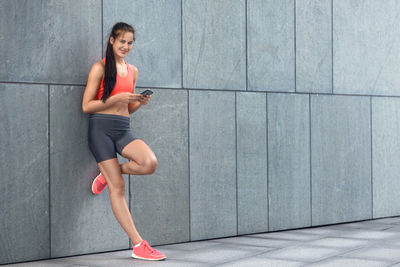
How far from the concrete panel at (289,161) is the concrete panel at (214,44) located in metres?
0.77

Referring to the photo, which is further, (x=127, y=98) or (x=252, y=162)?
(x=252, y=162)

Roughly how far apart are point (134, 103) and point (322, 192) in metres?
3.57

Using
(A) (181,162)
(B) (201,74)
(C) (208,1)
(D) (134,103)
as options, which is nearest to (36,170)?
(D) (134,103)

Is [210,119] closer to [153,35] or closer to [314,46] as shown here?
[153,35]

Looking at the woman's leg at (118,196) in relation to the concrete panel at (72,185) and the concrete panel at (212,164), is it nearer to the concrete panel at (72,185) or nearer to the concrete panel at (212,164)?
the concrete panel at (72,185)

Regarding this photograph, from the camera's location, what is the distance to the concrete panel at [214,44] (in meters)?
8.09

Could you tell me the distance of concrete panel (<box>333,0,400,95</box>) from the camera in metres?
9.80

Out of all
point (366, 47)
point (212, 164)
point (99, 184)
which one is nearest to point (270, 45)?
point (212, 164)

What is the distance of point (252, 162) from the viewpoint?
8.70 meters

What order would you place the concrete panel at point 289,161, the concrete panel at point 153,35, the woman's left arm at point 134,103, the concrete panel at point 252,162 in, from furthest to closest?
the concrete panel at point 289,161 → the concrete panel at point 252,162 → the concrete panel at point 153,35 → the woman's left arm at point 134,103

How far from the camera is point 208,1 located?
326 inches

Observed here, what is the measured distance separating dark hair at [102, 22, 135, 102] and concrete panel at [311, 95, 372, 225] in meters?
3.56

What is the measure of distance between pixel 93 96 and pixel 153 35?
1332 millimetres

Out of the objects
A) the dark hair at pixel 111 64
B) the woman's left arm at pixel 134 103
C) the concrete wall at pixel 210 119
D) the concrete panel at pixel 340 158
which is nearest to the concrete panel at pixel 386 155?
the concrete wall at pixel 210 119
